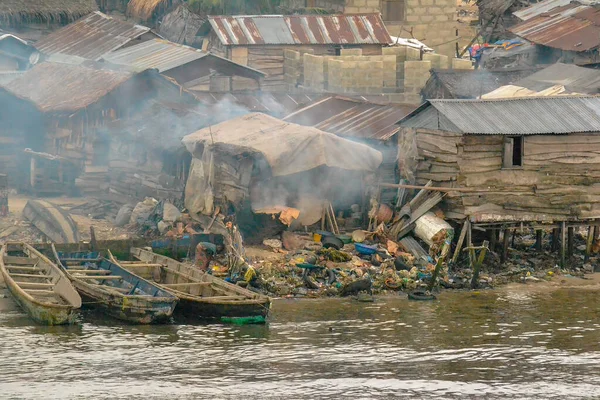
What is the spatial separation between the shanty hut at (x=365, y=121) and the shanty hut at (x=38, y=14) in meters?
18.2

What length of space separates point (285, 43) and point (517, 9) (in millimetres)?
9174

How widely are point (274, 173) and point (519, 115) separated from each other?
566 centimetres

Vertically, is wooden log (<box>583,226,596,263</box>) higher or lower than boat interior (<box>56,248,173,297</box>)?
higher

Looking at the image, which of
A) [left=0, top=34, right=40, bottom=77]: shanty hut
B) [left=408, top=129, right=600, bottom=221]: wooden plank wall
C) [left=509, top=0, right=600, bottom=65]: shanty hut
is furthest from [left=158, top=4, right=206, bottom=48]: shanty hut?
[left=408, top=129, right=600, bottom=221]: wooden plank wall

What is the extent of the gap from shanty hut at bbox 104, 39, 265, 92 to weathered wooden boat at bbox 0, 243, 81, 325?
40.8 feet

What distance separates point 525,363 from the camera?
21.2 metres

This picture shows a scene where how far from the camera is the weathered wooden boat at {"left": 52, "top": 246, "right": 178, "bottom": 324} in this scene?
2252 cm

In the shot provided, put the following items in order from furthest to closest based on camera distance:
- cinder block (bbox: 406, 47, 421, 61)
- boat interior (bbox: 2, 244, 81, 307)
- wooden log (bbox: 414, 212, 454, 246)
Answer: cinder block (bbox: 406, 47, 421, 61)
wooden log (bbox: 414, 212, 454, 246)
boat interior (bbox: 2, 244, 81, 307)

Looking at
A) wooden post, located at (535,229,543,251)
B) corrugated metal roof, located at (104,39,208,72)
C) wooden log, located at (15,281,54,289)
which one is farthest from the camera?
corrugated metal roof, located at (104,39,208,72)

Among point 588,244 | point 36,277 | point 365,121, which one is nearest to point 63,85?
point 365,121

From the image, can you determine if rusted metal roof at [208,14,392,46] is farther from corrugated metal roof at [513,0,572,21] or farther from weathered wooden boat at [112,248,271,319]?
weathered wooden boat at [112,248,271,319]

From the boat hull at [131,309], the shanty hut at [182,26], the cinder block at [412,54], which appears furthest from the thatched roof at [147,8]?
the boat hull at [131,309]

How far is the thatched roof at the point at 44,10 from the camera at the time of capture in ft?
155

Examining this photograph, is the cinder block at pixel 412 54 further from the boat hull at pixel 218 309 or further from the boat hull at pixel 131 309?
the boat hull at pixel 131 309
